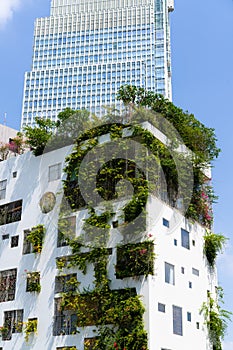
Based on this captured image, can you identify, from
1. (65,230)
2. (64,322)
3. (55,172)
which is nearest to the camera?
(64,322)

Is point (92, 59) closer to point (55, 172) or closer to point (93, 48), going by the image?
point (93, 48)

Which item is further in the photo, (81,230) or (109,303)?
(81,230)

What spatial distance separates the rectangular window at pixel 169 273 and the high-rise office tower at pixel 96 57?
64704 millimetres

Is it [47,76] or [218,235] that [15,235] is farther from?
[47,76]

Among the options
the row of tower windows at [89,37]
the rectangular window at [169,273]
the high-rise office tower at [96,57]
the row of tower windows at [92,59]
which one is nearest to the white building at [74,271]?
the rectangular window at [169,273]

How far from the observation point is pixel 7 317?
23.3 m

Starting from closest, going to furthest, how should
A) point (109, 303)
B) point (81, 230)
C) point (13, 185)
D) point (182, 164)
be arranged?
1. point (109, 303)
2. point (81, 230)
3. point (182, 164)
4. point (13, 185)

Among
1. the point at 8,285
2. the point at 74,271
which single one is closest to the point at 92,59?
the point at 8,285

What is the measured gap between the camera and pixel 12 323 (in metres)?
22.9

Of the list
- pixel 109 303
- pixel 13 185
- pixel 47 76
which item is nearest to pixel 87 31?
pixel 47 76

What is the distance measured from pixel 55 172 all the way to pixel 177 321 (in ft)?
26.8

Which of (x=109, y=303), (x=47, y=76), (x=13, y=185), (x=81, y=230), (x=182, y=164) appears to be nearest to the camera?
(x=109, y=303)

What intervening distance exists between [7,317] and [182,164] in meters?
9.66

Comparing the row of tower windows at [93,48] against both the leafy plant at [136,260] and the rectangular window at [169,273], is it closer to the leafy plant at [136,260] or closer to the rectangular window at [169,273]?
the rectangular window at [169,273]
